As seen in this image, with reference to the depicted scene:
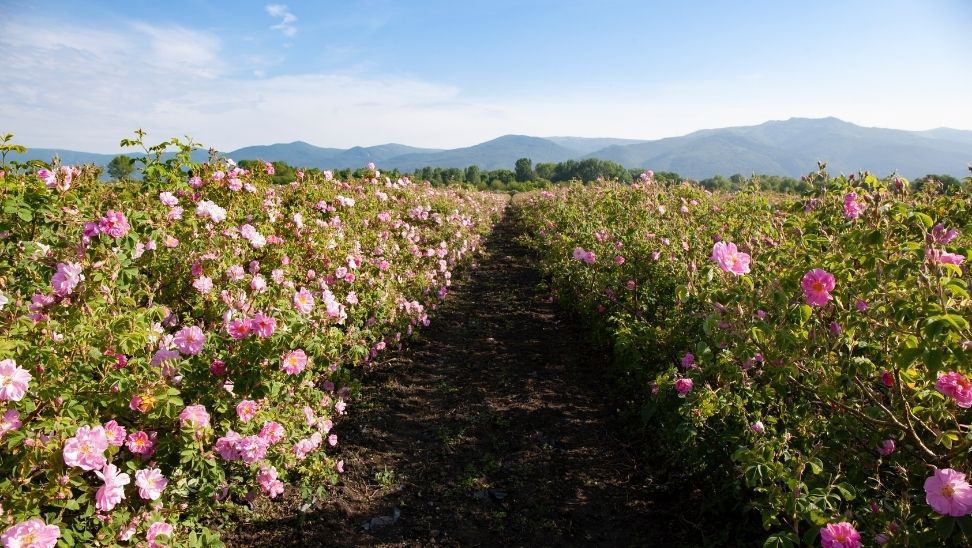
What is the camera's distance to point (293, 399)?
3.35 metres

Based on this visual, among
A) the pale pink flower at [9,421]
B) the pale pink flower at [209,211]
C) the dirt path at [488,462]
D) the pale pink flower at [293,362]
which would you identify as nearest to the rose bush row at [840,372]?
the dirt path at [488,462]

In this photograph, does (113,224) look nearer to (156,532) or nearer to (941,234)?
(156,532)

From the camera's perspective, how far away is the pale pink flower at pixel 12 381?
5.98 feet

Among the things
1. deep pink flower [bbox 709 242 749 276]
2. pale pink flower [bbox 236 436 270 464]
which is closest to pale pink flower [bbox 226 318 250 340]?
pale pink flower [bbox 236 436 270 464]

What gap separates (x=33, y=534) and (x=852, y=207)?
380 cm

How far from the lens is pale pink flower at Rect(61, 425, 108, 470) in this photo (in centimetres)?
192

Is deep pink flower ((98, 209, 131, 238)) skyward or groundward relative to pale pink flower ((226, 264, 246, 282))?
skyward

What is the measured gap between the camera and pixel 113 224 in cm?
262

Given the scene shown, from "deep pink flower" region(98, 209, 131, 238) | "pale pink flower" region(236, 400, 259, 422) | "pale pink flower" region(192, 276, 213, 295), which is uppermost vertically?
"deep pink flower" region(98, 209, 131, 238)

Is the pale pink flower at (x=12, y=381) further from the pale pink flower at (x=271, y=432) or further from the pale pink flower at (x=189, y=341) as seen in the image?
the pale pink flower at (x=271, y=432)

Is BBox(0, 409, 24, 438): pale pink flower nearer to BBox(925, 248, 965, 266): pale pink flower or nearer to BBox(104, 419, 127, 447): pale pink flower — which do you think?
BBox(104, 419, 127, 447): pale pink flower

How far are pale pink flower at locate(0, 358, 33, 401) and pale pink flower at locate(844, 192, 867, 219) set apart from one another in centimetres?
371

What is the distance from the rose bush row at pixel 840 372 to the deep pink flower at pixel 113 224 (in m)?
2.96

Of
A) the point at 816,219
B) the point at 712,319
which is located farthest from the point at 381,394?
the point at 816,219
